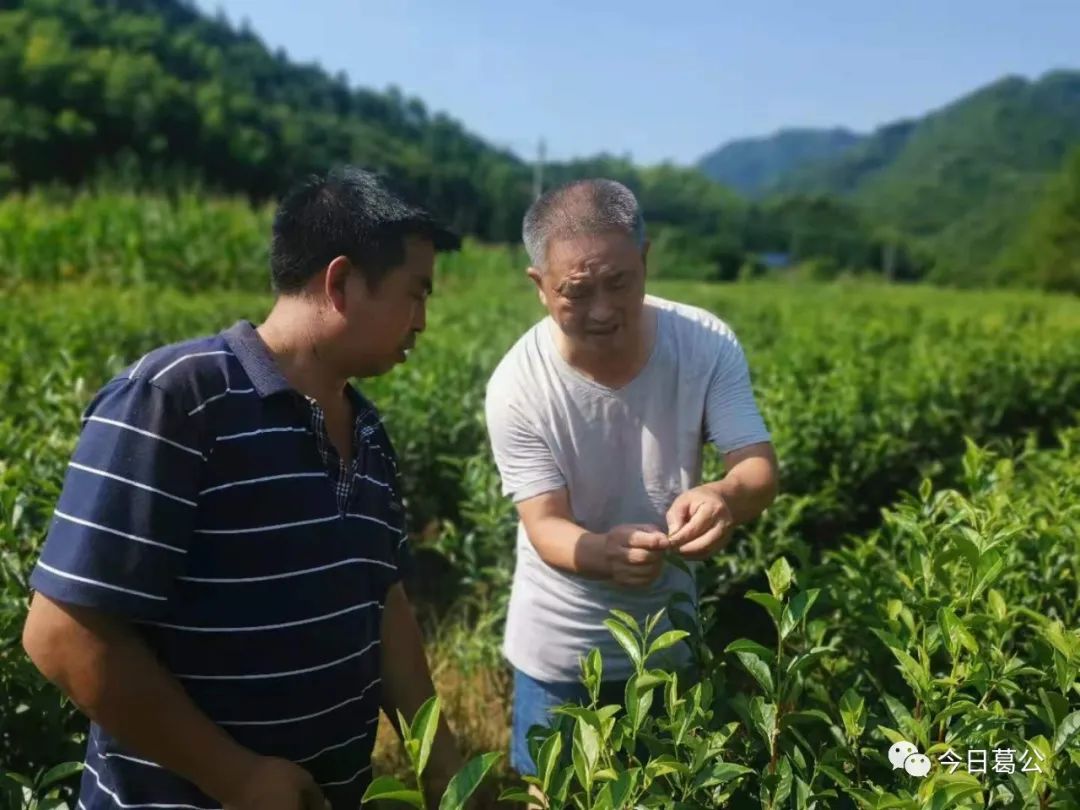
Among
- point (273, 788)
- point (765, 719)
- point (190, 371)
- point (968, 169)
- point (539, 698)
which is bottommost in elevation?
point (539, 698)

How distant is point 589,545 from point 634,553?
0.10m

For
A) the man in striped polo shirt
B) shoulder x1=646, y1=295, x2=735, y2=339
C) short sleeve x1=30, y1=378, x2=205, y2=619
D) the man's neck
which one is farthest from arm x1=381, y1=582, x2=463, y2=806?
shoulder x1=646, y1=295, x2=735, y2=339

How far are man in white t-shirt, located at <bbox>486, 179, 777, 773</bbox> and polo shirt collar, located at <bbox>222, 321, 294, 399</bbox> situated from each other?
657 mm

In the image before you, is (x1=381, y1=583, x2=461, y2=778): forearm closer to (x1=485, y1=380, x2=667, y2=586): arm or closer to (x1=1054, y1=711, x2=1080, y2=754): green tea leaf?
(x1=485, y1=380, x2=667, y2=586): arm

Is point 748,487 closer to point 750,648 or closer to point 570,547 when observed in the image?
point 570,547

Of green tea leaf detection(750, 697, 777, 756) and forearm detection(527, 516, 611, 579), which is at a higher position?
forearm detection(527, 516, 611, 579)

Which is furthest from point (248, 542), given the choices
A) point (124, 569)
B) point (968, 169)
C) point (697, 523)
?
point (968, 169)

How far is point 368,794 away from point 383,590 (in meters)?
0.60

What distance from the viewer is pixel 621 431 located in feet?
6.96

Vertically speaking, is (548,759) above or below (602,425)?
below

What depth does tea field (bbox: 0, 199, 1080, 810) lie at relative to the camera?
1431 mm

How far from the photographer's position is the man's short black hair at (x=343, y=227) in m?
1.51

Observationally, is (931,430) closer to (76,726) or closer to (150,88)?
(76,726)

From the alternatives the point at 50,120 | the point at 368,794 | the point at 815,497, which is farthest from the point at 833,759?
the point at 50,120
